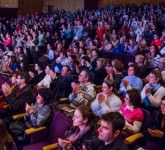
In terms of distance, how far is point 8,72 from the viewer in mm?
6113

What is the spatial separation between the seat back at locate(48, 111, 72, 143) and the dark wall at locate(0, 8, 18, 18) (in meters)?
13.8

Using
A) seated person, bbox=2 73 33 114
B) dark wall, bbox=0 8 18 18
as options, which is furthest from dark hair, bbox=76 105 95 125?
dark wall, bbox=0 8 18 18

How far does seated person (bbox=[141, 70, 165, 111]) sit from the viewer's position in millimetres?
3373

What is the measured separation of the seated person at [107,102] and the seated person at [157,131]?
602 mm

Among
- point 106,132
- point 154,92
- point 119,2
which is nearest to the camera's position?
point 106,132

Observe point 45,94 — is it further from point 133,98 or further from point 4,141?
point 4,141

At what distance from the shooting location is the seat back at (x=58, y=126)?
9.56 feet

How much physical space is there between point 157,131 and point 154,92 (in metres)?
0.91

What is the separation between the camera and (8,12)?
1599 cm

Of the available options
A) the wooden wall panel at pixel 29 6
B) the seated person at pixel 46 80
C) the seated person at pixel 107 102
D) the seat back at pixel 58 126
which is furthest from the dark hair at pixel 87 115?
A: the wooden wall panel at pixel 29 6

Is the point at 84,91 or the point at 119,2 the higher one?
the point at 119,2

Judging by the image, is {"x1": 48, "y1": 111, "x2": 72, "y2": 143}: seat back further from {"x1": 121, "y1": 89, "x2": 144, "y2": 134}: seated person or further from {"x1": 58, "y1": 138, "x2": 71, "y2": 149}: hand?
{"x1": 121, "y1": 89, "x2": 144, "y2": 134}: seated person

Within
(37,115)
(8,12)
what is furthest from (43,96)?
(8,12)

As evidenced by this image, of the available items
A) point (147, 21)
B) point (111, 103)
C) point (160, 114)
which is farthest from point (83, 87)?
point (147, 21)
